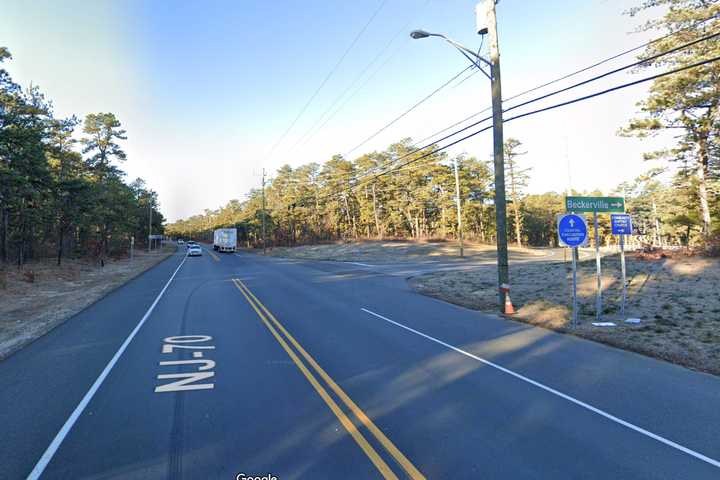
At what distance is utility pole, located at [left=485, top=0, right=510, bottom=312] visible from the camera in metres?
12.6

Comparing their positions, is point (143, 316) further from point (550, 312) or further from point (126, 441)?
point (550, 312)

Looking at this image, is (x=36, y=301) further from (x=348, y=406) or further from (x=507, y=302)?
(x=507, y=302)

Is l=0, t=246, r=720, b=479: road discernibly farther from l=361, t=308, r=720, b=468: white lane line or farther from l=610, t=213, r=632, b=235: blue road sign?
l=610, t=213, r=632, b=235: blue road sign

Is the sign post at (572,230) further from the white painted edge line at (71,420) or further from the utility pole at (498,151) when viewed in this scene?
the white painted edge line at (71,420)

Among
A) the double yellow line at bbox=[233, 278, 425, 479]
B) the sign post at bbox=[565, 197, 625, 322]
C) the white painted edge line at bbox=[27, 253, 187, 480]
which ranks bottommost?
the double yellow line at bbox=[233, 278, 425, 479]

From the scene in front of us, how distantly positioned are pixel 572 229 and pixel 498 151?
3471mm

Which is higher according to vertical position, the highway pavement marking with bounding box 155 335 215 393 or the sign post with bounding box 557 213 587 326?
the sign post with bounding box 557 213 587 326

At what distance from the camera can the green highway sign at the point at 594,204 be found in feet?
35.0

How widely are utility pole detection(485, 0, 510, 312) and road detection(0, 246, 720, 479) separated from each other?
122 inches

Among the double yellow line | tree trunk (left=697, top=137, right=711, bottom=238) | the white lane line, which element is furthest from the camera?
tree trunk (left=697, top=137, right=711, bottom=238)

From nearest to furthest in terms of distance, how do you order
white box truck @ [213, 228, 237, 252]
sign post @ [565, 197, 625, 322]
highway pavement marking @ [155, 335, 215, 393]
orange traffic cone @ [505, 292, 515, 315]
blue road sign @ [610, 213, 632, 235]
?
1. highway pavement marking @ [155, 335, 215, 393]
2. sign post @ [565, 197, 625, 322]
3. blue road sign @ [610, 213, 632, 235]
4. orange traffic cone @ [505, 292, 515, 315]
5. white box truck @ [213, 228, 237, 252]

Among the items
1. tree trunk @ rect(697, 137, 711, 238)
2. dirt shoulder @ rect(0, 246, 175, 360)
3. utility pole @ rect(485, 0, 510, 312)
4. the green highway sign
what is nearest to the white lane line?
utility pole @ rect(485, 0, 510, 312)

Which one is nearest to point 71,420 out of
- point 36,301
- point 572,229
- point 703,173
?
point 572,229

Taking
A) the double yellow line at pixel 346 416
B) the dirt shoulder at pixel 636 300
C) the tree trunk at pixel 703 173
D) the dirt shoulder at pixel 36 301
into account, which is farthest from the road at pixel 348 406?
the tree trunk at pixel 703 173
